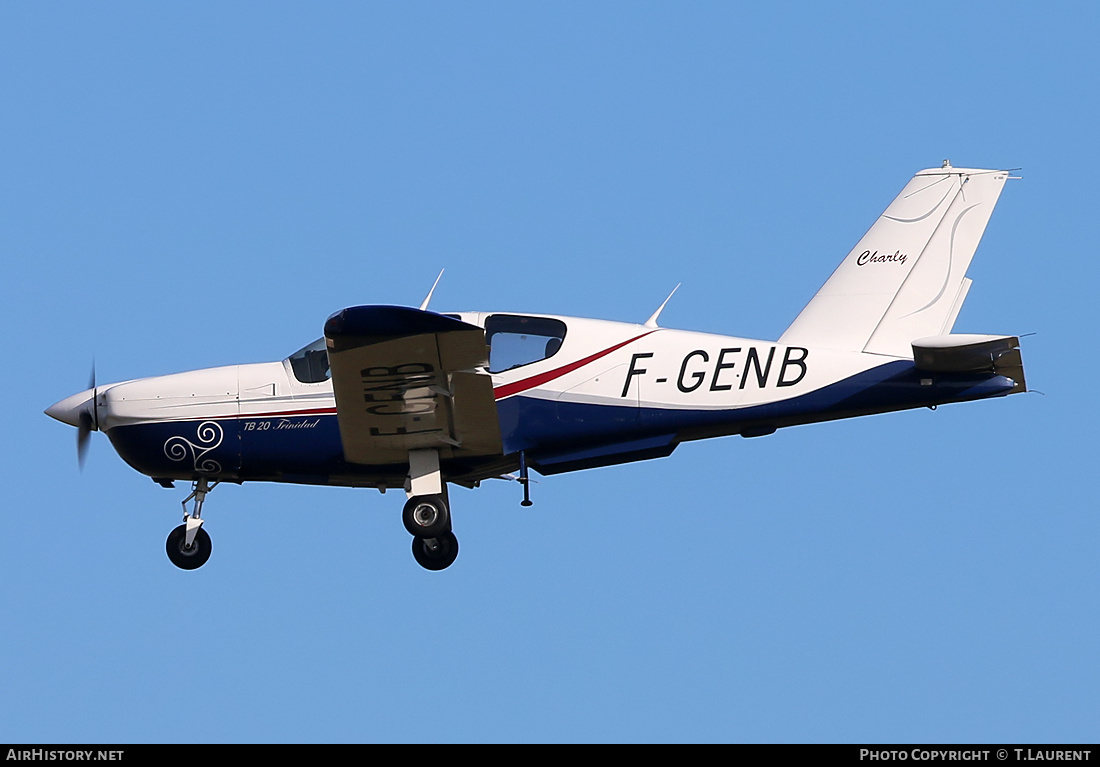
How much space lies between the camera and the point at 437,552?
50.1ft

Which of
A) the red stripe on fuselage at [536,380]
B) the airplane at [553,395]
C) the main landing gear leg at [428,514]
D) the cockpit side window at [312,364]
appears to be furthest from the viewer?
the cockpit side window at [312,364]

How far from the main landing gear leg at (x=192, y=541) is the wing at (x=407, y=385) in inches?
70.1

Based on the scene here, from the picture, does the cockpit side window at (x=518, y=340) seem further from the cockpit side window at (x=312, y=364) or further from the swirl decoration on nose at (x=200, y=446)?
the swirl decoration on nose at (x=200, y=446)

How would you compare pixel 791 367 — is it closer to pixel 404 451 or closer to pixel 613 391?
pixel 613 391

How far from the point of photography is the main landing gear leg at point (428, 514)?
14.9m

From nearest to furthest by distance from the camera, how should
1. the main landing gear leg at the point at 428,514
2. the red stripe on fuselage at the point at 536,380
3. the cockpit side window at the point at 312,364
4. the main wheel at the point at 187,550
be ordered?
the main landing gear leg at the point at 428,514 < the red stripe on fuselage at the point at 536,380 < the cockpit side window at the point at 312,364 < the main wheel at the point at 187,550

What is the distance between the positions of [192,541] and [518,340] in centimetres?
403

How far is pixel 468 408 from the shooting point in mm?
14727

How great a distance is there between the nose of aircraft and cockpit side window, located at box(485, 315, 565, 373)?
4.40m

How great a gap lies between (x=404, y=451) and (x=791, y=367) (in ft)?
13.2

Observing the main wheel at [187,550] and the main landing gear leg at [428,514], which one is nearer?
the main landing gear leg at [428,514]

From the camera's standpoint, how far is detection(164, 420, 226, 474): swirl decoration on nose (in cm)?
1541

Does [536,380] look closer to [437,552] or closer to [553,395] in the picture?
[553,395]

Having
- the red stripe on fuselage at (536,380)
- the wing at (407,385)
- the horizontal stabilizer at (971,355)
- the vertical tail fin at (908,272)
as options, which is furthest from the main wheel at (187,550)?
the horizontal stabilizer at (971,355)
